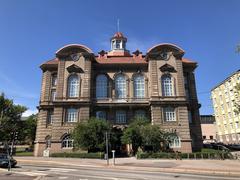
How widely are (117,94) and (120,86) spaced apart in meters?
1.79

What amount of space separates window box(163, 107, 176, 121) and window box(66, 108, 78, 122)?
16.3m

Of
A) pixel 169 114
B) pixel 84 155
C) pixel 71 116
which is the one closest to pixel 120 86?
pixel 169 114

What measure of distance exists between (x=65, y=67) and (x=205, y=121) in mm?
61334

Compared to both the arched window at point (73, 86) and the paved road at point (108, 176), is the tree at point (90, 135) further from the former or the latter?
the paved road at point (108, 176)

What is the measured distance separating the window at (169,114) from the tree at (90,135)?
11212mm

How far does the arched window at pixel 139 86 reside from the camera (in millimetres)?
43812

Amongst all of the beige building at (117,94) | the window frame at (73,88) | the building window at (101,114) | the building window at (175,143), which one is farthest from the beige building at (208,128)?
the window frame at (73,88)

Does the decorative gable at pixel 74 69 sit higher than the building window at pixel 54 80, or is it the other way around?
the decorative gable at pixel 74 69

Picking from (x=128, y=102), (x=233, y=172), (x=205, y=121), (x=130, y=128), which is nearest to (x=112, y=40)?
(x=128, y=102)

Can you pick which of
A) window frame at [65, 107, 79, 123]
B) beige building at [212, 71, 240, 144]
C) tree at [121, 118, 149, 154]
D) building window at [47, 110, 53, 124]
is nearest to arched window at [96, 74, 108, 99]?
window frame at [65, 107, 79, 123]

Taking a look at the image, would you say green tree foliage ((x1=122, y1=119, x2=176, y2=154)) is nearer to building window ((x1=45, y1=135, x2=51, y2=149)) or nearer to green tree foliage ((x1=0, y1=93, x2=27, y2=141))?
building window ((x1=45, y1=135, x2=51, y2=149))

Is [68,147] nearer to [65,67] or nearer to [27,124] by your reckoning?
[65,67]

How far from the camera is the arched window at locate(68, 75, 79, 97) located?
4194cm

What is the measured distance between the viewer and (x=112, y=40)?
57.2m
